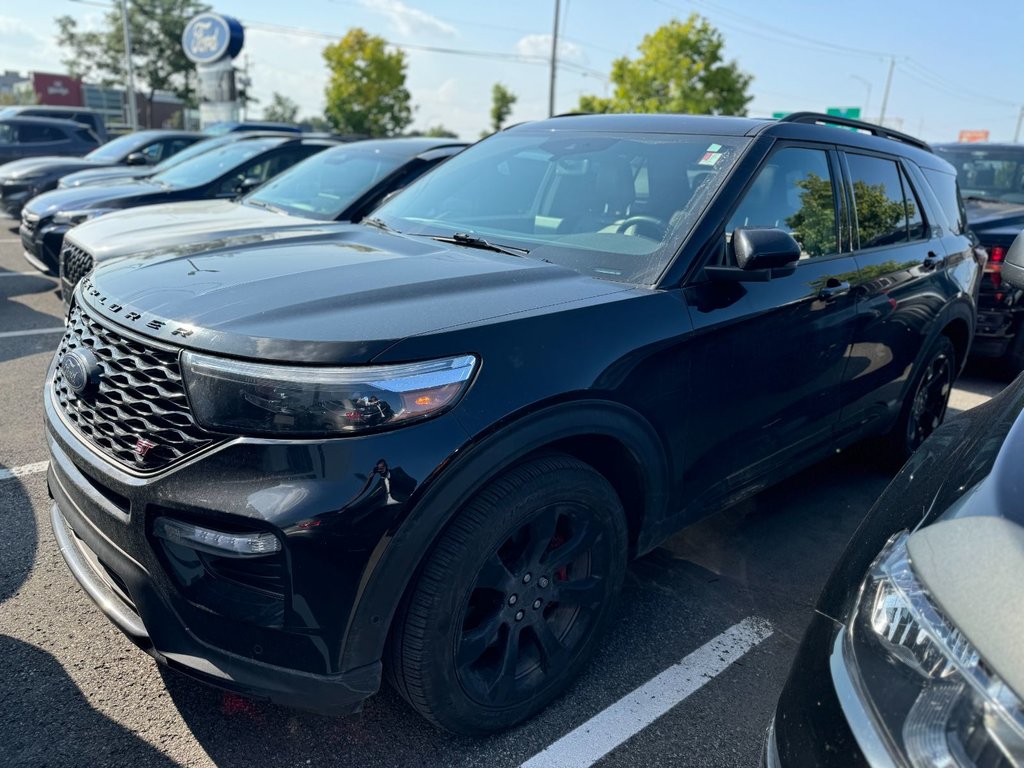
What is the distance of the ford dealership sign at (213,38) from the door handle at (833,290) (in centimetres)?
3134

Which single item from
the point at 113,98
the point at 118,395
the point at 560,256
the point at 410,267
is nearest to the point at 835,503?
the point at 560,256

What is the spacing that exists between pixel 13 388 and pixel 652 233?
14.3ft

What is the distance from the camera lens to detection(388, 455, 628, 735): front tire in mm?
1945

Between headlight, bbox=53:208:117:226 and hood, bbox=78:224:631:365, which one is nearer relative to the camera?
hood, bbox=78:224:631:365

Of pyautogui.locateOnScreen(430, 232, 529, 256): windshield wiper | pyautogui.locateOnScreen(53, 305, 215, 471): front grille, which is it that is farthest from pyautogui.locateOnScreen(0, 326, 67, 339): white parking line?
pyautogui.locateOnScreen(53, 305, 215, 471): front grille

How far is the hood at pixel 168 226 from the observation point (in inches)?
190

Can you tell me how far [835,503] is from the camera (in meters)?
4.12

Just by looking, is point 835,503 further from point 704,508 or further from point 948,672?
point 948,672

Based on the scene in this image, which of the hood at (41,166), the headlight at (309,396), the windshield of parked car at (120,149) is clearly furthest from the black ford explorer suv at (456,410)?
the windshield of parked car at (120,149)

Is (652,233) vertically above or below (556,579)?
above

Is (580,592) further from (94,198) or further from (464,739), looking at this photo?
(94,198)

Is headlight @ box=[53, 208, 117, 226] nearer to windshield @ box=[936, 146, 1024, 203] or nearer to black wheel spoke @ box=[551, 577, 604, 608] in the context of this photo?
black wheel spoke @ box=[551, 577, 604, 608]

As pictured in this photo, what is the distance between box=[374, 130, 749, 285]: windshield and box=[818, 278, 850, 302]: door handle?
678 mm

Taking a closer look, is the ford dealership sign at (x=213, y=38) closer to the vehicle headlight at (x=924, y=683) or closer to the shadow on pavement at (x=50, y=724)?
the shadow on pavement at (x=50, y=724)
